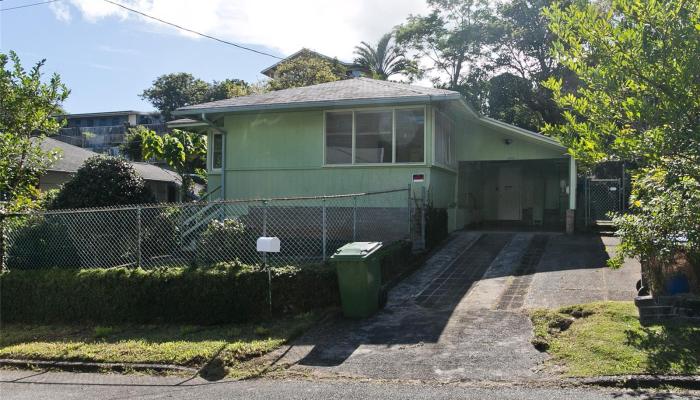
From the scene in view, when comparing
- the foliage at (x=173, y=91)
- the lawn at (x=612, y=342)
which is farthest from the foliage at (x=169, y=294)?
the foliage at (x=173, y=91)

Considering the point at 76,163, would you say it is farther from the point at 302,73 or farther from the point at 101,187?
the point at 302,73

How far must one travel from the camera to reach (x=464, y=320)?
23.5 feet

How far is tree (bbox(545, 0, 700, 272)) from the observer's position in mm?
5625

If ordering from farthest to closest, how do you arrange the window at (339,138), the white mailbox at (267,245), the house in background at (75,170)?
1. the house in background at (75,170)
2. the window at (339,138)
3. the white mailbox at (267,245)

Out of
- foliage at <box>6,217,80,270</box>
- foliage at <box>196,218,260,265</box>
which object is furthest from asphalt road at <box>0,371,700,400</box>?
foliage at <box>196,218,260,265</box>

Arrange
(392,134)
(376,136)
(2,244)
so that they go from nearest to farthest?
(2,244)
(392,134)
(376,136)

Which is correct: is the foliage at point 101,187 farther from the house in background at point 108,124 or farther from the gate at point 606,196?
the house in background at point 108,124

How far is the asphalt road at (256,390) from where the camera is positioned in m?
4.77

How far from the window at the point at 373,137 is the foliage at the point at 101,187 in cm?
519

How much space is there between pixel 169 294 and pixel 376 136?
6.43 metres

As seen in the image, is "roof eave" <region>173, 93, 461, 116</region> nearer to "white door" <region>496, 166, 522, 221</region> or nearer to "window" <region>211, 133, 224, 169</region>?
"window" <region>211, 133, 224, 169</region>

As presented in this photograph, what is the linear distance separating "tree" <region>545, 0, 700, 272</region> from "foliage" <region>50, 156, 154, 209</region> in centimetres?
927

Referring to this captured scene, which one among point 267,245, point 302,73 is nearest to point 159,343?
point 267,245

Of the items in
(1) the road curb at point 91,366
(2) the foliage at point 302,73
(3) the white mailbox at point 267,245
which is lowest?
(1) the road curb at point 91,366
